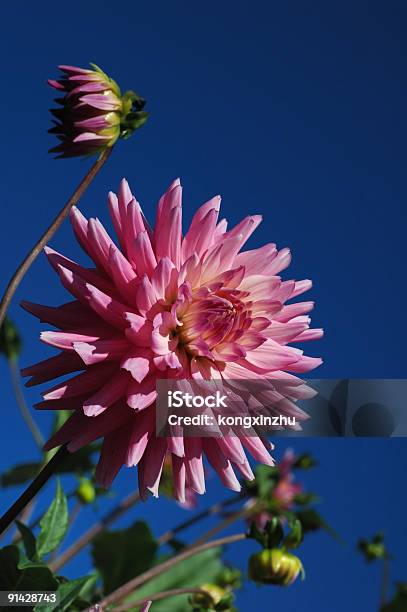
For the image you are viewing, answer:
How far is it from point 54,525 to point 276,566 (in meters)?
0.29

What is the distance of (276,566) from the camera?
992mm

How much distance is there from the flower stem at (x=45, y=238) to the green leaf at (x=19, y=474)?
Answer: 2.94 ft

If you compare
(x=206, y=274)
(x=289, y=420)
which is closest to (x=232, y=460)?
(x=289, y=420)

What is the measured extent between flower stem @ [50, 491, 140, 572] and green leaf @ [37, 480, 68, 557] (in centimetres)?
33

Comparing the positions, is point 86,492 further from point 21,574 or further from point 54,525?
point 21,574

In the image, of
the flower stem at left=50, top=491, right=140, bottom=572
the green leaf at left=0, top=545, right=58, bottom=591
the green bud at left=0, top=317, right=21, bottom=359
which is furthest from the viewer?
the green bud at left=0, top=317, right=21, bottom=359

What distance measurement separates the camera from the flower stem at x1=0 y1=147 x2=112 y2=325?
77 cm

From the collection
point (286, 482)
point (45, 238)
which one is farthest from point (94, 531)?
point (286, 482)

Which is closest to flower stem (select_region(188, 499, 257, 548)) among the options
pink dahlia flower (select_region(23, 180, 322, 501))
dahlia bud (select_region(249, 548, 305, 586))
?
dahlia bud (select_region(249, 548, 305, 586))

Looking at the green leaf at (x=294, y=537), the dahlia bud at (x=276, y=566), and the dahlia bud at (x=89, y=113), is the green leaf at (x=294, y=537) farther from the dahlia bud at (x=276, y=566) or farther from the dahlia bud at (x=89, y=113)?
the dahlia bud at (x=89, y=113)

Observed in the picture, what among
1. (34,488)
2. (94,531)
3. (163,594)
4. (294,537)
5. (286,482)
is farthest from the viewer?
(286,482)

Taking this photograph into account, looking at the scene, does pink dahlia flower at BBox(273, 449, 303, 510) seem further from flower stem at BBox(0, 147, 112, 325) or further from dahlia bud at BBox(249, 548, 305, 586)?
flower stem at BBox(0, 147, 112, 325)

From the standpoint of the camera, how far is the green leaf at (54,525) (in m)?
0.89

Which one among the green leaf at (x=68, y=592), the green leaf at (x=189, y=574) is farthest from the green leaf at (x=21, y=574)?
the green leaf at (x=189, y=574)
